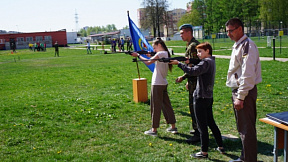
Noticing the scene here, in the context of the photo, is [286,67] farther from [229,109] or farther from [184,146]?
[184,146]

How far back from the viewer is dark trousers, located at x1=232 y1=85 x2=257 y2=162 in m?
4.08

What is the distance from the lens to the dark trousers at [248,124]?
13.4 ft

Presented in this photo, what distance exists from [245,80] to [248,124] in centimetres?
62

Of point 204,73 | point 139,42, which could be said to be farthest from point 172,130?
point 139,42

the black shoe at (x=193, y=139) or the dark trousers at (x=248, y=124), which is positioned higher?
the dark trousers at (x=248, y=124)

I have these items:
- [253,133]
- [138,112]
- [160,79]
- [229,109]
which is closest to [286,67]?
[229,109]

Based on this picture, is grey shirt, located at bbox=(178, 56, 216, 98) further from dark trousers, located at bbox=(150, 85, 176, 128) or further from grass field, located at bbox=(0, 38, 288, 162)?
dark trousers, located at bbox=(150, 85, 176, 128)

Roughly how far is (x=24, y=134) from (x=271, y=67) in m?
12.4

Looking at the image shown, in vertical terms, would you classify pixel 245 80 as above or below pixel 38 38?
below

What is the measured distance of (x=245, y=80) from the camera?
155 inches

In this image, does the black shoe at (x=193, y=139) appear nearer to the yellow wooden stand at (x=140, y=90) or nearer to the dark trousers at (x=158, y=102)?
the dark trousers at (x=158, y=102)

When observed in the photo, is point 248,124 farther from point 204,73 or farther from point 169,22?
point 169,22

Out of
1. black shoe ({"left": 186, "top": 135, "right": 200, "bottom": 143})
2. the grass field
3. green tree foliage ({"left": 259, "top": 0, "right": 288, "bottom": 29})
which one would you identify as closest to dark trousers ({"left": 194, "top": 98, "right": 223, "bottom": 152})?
the grass field

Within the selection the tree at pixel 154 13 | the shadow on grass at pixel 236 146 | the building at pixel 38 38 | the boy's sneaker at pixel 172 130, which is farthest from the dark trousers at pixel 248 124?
the building at pixel 38 38
